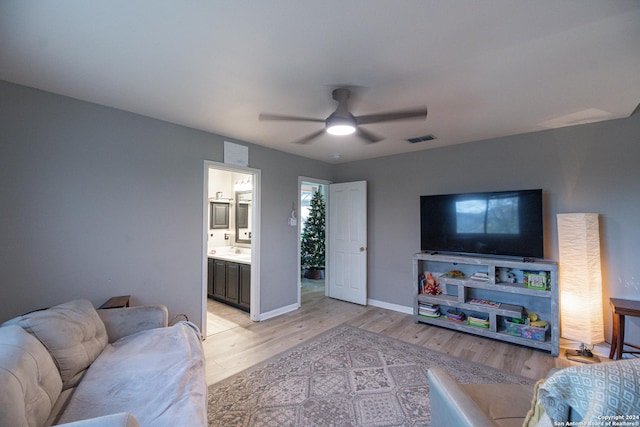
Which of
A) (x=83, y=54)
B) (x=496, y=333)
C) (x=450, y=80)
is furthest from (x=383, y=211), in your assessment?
(x=83, y=54)

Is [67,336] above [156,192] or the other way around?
the other way around

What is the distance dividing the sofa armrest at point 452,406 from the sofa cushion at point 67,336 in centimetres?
216

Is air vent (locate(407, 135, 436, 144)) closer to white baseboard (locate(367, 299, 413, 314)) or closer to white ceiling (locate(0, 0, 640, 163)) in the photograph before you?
white ceiling (locate(0, 0, 640, 163))

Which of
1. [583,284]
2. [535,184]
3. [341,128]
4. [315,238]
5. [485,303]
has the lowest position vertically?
[485,303]

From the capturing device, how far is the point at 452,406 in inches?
48.8

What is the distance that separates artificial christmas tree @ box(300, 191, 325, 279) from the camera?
6.69 metres

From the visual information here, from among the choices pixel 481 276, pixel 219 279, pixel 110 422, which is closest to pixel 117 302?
pixel 110 422

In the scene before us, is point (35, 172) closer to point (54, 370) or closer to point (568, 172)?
point (54, 370)

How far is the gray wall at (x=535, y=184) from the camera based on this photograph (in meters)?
2.88

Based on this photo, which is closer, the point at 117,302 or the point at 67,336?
the point at 67,336

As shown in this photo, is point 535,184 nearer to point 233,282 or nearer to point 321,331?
point 321,331

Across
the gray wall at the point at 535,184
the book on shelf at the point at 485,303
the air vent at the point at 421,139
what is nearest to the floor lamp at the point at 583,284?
the gray wall at the point at 535,184

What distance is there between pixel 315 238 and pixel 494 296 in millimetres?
3997

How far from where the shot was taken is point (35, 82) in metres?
2.17
